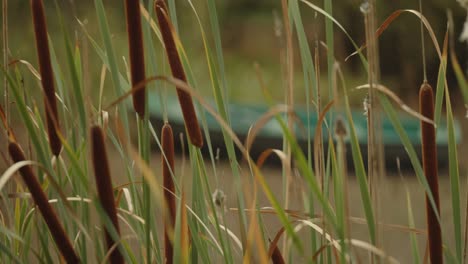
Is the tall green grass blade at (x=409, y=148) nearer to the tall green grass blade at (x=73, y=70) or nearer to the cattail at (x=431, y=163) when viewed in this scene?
the cattail at (x=431, y=163)

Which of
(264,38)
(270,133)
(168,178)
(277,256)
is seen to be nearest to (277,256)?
(277,256)

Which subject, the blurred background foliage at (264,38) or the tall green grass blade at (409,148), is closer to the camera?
the tall green grass blade at (409,148)

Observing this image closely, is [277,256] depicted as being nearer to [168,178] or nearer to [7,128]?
[168,178]

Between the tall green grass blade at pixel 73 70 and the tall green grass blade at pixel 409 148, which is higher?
the tall green grass blade at pixel 73 70

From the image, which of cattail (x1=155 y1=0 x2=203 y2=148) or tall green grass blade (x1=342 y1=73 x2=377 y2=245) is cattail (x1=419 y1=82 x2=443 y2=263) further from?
cattail (x1=155 y1=0 x2=203 y2=148)

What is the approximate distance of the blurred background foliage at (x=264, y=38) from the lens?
5.89 meters

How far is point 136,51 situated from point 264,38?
6189mm

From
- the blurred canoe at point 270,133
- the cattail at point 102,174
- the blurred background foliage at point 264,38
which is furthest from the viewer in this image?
the blurred background foliage at point 264,38

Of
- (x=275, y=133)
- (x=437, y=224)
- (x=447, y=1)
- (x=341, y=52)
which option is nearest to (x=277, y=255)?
(x=437, y=224)

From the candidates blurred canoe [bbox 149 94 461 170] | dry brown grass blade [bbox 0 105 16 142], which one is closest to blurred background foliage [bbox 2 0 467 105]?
blurred canoe [bbox 149 94 461 170]

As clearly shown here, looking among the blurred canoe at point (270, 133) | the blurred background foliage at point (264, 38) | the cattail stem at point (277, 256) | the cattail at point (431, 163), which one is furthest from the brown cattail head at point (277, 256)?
the blurred background foliage at point (264, 38)

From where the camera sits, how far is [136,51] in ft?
1.81

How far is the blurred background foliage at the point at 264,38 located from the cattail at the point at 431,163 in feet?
16.5

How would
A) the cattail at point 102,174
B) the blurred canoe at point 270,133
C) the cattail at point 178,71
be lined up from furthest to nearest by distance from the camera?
the blurred canoe at point 270,133 → the cattail at point 178,71 → the cattail at point 102,174
